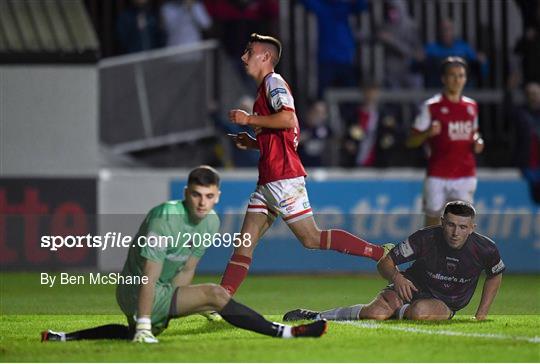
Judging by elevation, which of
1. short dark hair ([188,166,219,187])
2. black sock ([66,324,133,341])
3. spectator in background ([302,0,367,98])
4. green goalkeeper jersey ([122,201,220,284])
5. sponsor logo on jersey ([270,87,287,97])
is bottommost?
black sock ([66,324,133,341])

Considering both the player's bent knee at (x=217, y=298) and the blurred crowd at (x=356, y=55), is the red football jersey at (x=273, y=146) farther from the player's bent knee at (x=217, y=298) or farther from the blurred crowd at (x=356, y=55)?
the blurred crowd at (x=356, y=55)

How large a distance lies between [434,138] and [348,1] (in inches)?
183

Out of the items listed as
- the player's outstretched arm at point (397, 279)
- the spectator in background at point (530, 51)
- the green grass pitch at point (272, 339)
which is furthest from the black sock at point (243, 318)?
the spectator in background at point (530, 51)

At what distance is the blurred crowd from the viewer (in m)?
17.4

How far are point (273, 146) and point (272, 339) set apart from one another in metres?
1.83

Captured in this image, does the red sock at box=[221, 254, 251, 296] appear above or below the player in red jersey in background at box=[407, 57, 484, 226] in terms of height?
below

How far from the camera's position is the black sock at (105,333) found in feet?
29.2

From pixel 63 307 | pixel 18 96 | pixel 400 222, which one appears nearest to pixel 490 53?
pixel 400 222

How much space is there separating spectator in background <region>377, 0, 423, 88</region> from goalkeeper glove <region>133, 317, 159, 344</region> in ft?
34.1

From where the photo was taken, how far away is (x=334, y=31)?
18000mm

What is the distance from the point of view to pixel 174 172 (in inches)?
663

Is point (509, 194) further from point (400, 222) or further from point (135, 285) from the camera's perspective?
point (135, 285)

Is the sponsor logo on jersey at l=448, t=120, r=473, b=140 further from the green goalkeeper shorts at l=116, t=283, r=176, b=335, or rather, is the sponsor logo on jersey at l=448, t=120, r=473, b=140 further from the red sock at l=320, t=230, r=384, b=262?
the green goalkeeper shorts at l=116, t=283, r=176, b=335

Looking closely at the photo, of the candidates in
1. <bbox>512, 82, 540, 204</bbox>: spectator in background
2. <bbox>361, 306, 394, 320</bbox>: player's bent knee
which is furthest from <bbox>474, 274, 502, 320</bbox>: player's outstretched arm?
<bbox>512, 82, 540, 204</bbox>: spectator in background
